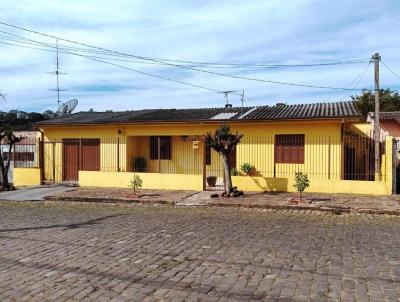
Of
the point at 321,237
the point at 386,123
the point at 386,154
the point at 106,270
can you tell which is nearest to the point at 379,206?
the point at 386,154

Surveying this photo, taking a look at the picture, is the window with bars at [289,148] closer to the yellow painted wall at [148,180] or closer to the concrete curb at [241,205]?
the yellow painted wall at [148,180]

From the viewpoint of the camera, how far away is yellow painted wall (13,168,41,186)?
2088 centimetres

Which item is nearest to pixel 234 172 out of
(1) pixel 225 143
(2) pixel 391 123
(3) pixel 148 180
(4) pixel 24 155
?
(3) pixel 148 180

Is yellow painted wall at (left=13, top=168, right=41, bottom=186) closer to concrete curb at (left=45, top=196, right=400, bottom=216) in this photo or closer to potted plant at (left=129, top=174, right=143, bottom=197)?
concrete curb at (left=45, top=196, right=400, bottom=216)

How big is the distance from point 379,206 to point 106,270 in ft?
29.8

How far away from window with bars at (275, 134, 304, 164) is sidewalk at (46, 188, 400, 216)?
327 centimetres

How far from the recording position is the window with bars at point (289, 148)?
18516mm

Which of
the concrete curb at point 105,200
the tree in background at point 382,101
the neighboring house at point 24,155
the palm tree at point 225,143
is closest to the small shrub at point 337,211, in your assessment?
the palm tree at point 225,143

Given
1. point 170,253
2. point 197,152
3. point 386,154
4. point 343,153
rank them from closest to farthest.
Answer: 1. point 170,253
2. point 386,154
3. point 343,153
4. point 197,152

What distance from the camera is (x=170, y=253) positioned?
7059 millimetres

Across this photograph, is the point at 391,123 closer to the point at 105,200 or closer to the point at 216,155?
the point at 216,155

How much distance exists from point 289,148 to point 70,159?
1085 cm

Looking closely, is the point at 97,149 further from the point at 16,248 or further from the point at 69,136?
the point at 16,248

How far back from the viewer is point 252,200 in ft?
46.9
